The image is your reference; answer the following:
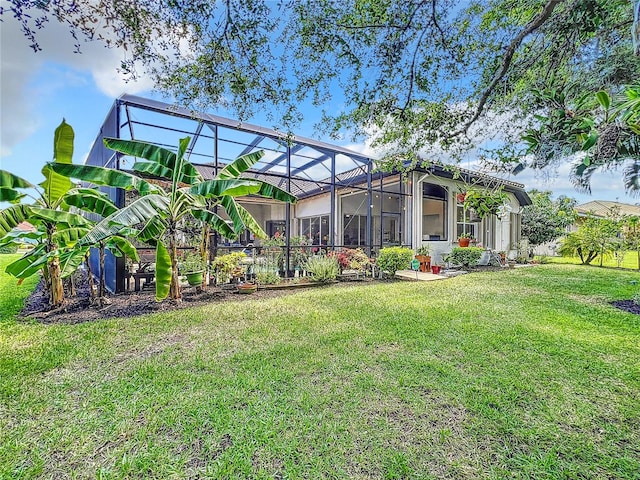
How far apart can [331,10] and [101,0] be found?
2335 mm

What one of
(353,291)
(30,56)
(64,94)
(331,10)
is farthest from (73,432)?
(353,291)

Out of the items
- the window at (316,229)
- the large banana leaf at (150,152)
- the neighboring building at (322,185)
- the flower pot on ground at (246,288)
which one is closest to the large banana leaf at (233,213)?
the large banana leaf at (150,152)

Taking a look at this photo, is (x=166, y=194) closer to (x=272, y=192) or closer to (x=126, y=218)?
(x=126, y=218)

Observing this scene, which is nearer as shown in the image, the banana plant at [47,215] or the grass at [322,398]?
the grass at [322,398]

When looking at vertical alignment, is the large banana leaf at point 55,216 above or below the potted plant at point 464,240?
above

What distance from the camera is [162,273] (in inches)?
208

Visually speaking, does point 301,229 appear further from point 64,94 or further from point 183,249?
point 64,94

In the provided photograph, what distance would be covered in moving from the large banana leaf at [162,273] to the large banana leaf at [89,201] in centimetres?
142

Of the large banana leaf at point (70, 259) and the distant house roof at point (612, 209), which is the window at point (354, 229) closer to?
the distant house roof at point (612, 209)

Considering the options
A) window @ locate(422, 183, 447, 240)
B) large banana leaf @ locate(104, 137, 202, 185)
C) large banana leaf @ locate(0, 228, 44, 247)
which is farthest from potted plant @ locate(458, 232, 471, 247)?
large banana leaf @ locate(0, 228, 44, 247)

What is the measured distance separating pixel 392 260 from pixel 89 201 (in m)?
8.48

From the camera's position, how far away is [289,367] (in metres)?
3.28

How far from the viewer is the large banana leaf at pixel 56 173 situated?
510 centimetres

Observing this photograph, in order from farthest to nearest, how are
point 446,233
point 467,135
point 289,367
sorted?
point 446,233
point 467,135
point 289,367
